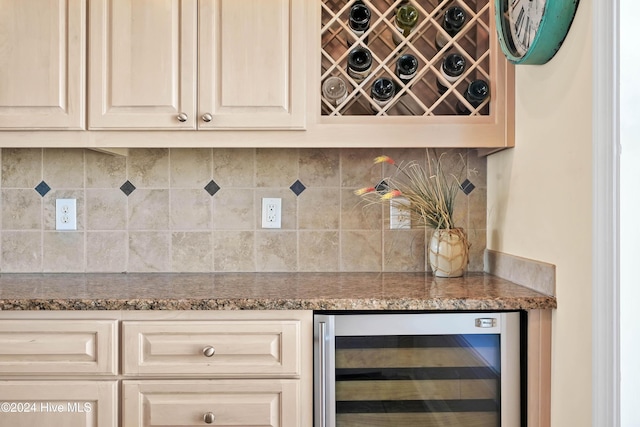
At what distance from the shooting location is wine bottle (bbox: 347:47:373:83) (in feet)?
5.24

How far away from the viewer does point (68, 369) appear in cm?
133

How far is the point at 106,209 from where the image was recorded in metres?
1.90

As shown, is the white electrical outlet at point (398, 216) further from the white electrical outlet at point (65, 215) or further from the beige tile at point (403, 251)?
the white electrical outlet at point (65, 215)

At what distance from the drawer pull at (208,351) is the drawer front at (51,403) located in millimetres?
261

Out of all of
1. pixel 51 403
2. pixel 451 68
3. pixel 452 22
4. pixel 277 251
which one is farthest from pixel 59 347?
pixel 452 22

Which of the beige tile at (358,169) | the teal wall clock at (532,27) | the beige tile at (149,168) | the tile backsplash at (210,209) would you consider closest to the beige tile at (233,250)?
the tile backsplash at (210,209)

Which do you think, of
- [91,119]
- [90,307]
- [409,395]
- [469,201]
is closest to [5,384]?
[90,307]

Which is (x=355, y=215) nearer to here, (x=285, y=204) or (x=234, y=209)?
(x=285, y=204)

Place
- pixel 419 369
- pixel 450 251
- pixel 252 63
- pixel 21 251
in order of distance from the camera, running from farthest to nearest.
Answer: pixel 21 251, pixel 450 251, pixel 252 63, pixel 419 369

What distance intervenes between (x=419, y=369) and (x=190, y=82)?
1.12 metres

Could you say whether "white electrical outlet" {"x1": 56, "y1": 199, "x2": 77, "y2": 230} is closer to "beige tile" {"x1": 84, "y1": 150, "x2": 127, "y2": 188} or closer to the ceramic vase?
"beige tile" {"x1": 84, "y1": 150, "x2": 127, "y2": 188}

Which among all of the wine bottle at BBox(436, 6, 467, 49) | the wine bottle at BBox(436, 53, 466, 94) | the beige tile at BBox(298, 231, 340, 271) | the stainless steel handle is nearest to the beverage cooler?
the stainless steel handle

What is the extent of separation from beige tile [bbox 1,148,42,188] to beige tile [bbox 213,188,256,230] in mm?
699

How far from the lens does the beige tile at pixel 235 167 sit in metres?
1.89
